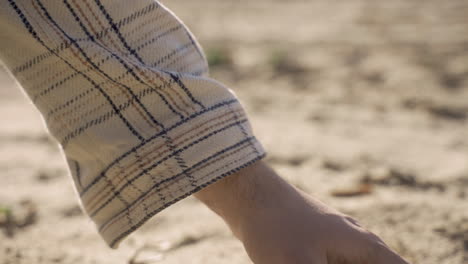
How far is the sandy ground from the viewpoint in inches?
52.1

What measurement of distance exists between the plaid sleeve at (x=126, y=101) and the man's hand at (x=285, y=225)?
0.05m

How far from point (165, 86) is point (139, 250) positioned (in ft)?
1.70

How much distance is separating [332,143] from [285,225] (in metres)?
1.01

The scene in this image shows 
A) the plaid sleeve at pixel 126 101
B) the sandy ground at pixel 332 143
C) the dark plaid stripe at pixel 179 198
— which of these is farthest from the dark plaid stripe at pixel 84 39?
the sandy ground at pixel 332 143

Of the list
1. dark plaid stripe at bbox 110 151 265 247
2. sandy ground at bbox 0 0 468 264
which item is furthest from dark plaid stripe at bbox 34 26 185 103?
sandy ground at bbox 0 0 468 264

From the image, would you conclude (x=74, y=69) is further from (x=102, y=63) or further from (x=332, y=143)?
Answer: (x=332, y=143)

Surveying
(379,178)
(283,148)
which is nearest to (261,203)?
(379,178)

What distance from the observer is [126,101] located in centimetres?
95

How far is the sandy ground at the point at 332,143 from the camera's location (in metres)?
1.32

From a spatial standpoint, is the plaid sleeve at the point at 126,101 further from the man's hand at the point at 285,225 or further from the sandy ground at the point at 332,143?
the sandy ground at the point at 332,143

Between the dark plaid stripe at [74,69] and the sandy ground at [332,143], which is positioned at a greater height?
the dark plaid stripe at [74,69]

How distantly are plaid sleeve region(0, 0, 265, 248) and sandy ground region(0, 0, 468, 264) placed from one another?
37 cm

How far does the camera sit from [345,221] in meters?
0.96

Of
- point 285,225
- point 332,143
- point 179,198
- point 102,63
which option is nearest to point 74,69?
point 102,63
